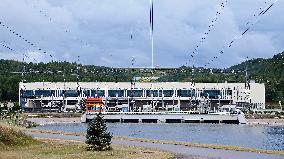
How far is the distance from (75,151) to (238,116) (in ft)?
371

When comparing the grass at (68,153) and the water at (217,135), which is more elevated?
the grass at (68,153)

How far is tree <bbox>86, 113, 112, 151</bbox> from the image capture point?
166 feet

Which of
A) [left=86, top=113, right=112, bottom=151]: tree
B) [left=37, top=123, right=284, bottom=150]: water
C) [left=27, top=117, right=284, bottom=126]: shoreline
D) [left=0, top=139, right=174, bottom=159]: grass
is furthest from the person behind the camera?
[left=27, top=117, right=284, bottom=126]: shoreline

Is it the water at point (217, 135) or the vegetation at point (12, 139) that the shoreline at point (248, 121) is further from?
the vegetation at point (12, 139)

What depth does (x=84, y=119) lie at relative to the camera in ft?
513

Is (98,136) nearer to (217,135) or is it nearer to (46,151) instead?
(46,151)

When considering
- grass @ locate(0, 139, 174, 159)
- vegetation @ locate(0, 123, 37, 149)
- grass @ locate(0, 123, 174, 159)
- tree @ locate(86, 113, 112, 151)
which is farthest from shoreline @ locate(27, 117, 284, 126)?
tree @ locate(86, 113, 112, 151)

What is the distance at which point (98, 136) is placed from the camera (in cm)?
5112

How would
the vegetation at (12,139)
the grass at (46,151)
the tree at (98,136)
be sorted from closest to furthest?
the grass at (46,151) < the tree at (98,136) < the vegetation at (12,139)

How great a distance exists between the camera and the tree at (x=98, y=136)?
50.7m

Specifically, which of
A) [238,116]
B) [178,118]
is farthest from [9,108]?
[238,116]

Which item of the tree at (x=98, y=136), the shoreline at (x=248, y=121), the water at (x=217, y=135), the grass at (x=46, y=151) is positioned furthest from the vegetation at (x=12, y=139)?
the shoreline at (x=248, y=121)

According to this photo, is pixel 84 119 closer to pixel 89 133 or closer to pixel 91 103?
pixel 91 103

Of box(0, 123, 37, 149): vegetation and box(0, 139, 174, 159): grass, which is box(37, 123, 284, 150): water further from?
box(0, 123, 37, 149): vegetation
